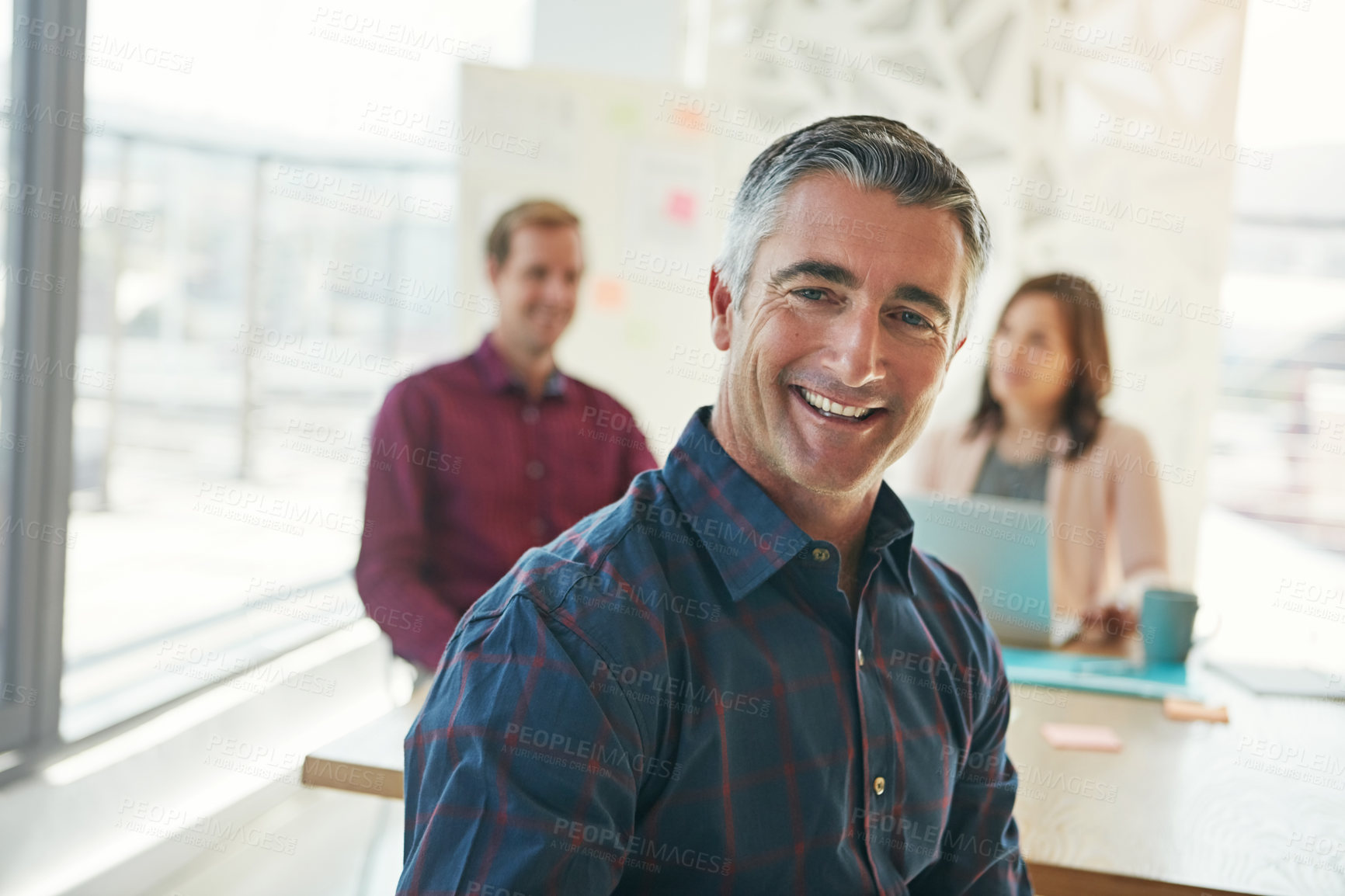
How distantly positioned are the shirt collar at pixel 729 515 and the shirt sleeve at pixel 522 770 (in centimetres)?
20

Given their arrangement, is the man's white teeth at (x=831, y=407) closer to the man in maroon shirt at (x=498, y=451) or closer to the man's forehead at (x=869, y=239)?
the man's forehead at (x=869, y=239)

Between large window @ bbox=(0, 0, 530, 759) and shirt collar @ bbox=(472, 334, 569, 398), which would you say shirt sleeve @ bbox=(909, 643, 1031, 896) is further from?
large window @ bbox=(0, 0, 530, 759)

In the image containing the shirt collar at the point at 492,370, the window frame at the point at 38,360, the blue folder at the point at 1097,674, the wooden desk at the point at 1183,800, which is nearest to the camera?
the wooden desk at the point at 1183,800

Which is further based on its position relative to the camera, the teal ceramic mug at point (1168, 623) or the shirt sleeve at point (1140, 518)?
the shirt sleeve at point (1140, 518)

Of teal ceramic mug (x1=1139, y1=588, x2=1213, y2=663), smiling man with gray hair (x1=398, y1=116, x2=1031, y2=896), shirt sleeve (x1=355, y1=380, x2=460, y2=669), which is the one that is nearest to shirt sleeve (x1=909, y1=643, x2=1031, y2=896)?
smiling man with gray hair (x1=398, y1=116, x2=1031, y2=896)

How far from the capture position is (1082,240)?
4254 mm

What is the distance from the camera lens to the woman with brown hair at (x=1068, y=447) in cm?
279

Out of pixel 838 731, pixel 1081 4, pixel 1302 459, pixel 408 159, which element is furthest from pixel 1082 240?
pixel 838 731

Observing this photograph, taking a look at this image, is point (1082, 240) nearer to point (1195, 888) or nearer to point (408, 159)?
point (408, 159)

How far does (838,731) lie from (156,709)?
245 cm

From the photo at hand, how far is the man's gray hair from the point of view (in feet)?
3.58

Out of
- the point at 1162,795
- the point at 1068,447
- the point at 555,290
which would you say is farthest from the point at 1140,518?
the point at 555,290

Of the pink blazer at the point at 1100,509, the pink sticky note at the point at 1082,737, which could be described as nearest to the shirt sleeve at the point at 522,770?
the pink sticky note at the point at 1082,737

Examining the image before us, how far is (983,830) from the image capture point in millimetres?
1288
